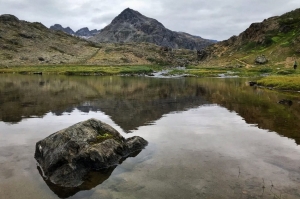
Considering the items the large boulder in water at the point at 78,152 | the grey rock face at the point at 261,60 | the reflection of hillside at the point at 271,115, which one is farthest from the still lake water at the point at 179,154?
the grey rock face at the point at 261,60

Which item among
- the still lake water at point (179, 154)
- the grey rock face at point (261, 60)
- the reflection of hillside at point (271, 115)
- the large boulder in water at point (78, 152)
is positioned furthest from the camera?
the grey rock face at point (261, 60)

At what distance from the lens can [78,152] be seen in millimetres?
17359

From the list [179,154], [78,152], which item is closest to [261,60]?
[179,154]

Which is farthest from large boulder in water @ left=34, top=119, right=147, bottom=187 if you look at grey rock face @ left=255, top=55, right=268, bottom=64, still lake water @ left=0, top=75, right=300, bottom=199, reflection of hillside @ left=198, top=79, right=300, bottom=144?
grey rock face @ left=255, top=55, right=268, bottom=64

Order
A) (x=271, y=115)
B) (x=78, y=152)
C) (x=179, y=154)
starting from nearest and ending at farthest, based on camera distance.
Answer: (x=78, y=152) → (x=179, y=154) → (x=271, y=115)

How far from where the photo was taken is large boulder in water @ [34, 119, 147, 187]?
1641cm

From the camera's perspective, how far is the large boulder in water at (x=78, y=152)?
53.8 feet

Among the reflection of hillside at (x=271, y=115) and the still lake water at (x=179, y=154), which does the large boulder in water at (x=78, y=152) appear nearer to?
the still lake water at (x=179, y=154)

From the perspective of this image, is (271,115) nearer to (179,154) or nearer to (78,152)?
(179,154)

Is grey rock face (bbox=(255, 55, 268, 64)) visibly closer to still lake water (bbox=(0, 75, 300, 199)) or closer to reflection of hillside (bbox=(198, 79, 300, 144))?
reflection of hillside (bbox=(198, 79, 300, 144))

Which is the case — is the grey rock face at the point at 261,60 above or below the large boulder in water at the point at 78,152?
below

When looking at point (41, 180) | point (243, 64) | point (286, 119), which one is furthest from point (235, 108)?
point (243, 64)

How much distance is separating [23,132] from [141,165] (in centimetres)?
1367

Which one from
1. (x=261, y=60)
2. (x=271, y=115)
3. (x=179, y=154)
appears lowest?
(x=261, y=60)
